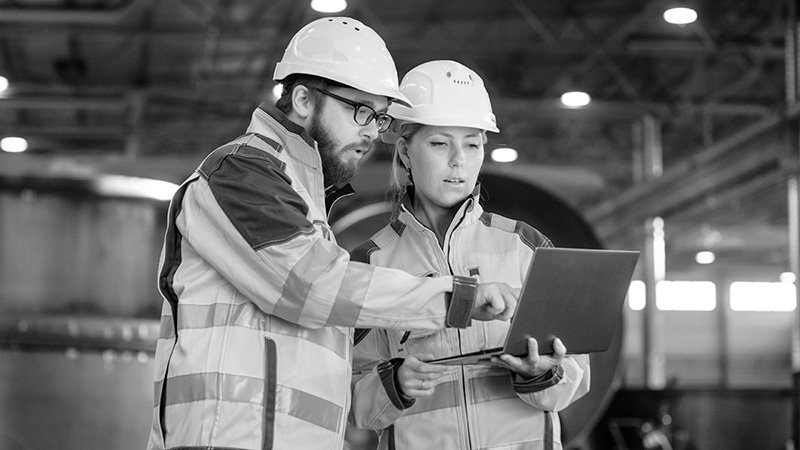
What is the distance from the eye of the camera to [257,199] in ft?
7.64

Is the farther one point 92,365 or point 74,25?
point 74,25

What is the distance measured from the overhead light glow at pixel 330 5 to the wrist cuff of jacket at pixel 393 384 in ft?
28.4

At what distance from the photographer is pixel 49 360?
5383 millimetres

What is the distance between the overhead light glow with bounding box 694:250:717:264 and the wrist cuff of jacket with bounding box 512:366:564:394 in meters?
26.2

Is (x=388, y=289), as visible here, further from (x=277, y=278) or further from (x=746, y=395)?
(x=746, y=395)

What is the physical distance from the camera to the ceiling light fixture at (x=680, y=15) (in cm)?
1273

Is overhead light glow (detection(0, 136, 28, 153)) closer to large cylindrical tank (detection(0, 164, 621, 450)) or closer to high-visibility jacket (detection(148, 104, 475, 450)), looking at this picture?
large cylindrical tank (detection(0, 164, 621, 450))

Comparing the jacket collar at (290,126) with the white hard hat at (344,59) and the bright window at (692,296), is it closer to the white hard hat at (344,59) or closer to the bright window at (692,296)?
the white hard hat at (344,59)

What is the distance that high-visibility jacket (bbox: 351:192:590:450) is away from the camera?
109 inches

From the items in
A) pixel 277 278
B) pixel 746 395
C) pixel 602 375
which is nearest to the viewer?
pixel 277 278

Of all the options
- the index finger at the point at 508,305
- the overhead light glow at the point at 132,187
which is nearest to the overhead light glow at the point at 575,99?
the overhead light glow at the point at 132,187

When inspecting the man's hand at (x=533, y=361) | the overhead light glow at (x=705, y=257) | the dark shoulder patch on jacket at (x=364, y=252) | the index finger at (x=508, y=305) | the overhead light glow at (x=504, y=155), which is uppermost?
the overhead light glow at (x=504, y=155)

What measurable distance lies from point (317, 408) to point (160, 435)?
36cm

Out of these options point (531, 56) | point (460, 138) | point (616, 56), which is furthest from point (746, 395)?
point (460, 138)
